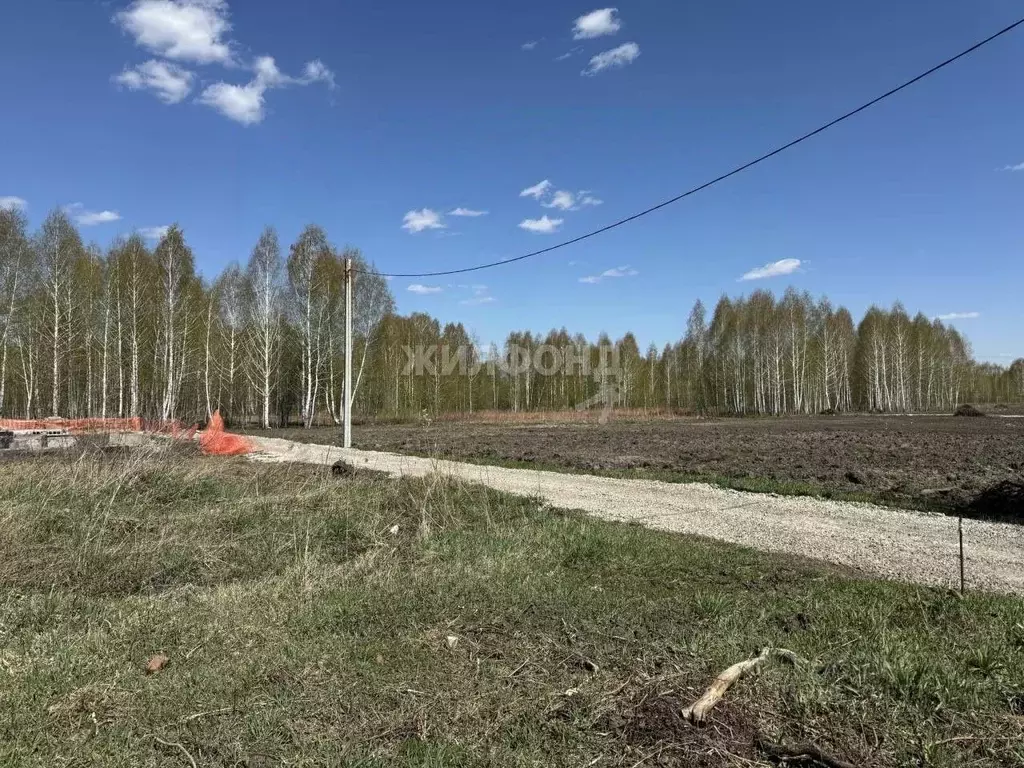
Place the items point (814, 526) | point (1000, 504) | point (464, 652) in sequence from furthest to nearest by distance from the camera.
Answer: point (1000, 504), point (814, 526), point (464, 652)

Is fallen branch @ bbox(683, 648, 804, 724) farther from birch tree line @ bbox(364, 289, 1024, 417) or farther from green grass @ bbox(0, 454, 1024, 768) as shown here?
birch tree line @ bbox(364, 289, 1024, 417)

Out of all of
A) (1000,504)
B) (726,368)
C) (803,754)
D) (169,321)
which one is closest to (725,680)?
(803,754)

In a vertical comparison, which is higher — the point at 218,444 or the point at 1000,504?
the point at 218,444

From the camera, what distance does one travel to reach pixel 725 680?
3.10 m

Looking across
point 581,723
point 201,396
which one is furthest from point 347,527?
point 201,396

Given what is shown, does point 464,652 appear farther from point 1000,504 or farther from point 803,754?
point 1000,504

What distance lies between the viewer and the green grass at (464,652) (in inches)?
108

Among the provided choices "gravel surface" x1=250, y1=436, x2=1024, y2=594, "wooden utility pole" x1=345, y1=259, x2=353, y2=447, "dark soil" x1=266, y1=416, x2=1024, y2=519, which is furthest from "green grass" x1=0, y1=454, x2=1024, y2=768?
"wooden utility pole" x1=345, y1=259, x2=353, y2=447

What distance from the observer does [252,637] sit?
3.98 m

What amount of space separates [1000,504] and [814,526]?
3.13 meters

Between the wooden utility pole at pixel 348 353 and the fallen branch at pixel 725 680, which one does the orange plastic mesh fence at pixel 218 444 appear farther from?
the fallen branch at pixel 725 680

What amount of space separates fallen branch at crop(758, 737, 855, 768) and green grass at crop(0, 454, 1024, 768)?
62 mm

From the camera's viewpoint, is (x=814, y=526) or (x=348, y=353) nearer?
(x=814, y=526)

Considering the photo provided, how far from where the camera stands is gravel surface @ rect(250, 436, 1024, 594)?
19.3 feet
